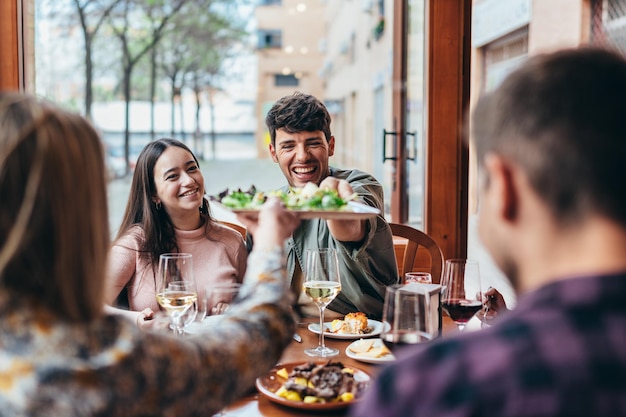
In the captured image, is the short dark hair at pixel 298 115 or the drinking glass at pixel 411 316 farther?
the short dark hair at pixel 298 115

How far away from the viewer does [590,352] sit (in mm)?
633

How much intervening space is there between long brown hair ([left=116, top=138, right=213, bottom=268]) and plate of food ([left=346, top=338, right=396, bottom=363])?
864 mm

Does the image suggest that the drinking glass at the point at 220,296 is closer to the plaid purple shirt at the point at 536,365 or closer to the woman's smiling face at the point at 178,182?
the plaid purple shirt at the point at 536,365

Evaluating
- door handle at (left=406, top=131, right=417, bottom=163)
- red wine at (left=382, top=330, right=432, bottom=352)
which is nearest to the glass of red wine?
red wine at (left=382, top=330, right=432, bottom=352)

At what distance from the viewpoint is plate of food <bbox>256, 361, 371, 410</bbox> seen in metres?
1.29

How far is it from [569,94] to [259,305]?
22.7 inches

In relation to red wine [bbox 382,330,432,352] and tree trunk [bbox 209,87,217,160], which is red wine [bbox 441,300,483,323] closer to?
red wine [bbox 382,330,432,352]

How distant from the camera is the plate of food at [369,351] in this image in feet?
5.20

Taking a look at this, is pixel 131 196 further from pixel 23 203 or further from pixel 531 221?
pixel 531 221

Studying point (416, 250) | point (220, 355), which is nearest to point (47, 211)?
point (220, 355)

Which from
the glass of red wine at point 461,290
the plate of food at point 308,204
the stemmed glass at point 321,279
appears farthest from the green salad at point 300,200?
the glass of red wine at point 461,290

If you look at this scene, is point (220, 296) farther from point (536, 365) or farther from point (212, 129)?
point (212, 129)

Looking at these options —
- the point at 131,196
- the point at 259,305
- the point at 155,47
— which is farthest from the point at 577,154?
the point at 155,47

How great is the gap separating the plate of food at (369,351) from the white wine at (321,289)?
14 centimetres
